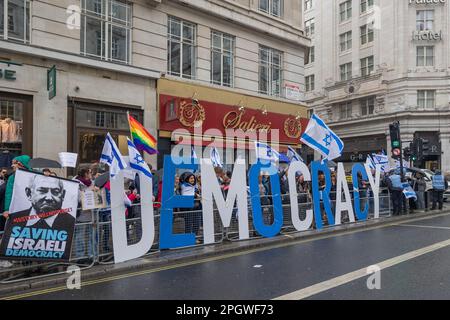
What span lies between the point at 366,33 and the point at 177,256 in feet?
135

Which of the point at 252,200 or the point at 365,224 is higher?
the point at 252,200

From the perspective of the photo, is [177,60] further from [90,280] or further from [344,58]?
[344,58]

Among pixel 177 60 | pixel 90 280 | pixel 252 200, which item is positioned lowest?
pixel 90 280

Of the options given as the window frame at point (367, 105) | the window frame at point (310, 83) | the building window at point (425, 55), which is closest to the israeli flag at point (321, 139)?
the building window at point (425, 55)

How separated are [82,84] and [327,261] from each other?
420 inches

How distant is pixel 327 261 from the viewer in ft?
26.2

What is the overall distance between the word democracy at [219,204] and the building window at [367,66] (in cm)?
3300

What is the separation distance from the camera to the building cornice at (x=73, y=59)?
43.1ft

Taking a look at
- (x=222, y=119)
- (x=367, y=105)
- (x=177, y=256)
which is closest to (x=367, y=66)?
(x=367, y=105)

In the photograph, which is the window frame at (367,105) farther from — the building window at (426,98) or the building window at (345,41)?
the building window at (345,41)

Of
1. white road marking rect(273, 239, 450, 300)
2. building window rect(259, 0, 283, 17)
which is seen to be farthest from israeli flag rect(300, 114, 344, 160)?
building window rect(259, 0, 283, 17)

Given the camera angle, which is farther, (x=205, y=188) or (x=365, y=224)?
(x=365, y=224)

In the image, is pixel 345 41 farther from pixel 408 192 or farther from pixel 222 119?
pixel 408 192

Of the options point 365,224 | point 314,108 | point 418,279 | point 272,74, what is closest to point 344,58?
point 314,108
